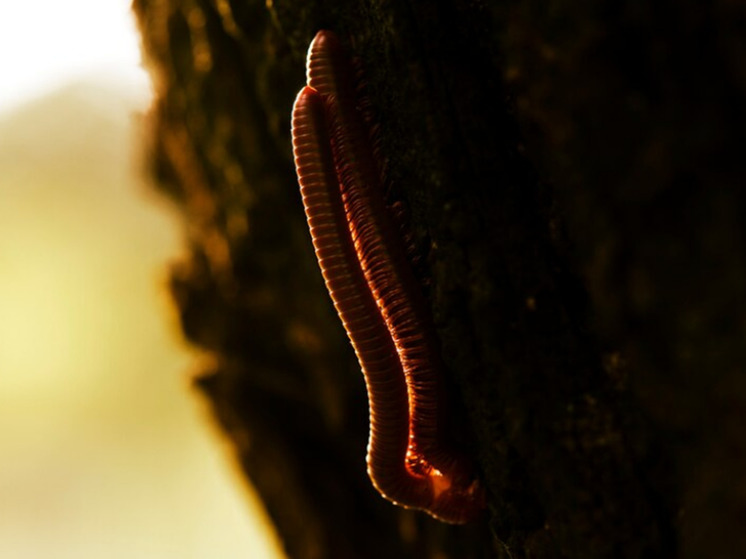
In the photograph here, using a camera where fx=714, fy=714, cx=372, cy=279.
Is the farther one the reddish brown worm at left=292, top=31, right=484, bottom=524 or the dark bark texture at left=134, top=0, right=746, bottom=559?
the reddish brown worm at left=292, top=31, right=484, bottom=524

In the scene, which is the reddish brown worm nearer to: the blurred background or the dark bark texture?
the dark bark texture

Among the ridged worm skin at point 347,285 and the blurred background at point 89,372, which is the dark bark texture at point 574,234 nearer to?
the ridged worm skin at point 347,285

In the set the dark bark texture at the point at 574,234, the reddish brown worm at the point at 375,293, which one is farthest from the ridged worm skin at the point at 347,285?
the dark bark texture at the point at 574,234

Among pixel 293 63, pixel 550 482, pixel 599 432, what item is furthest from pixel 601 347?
pixel 293 63

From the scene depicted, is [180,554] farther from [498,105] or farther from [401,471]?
[498,105]

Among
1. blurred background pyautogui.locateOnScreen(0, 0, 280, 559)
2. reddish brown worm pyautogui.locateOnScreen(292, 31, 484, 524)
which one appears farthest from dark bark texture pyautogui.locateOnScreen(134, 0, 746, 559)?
blurred background pyautogui.locateOnScreen(0, 0, 280, 559)
